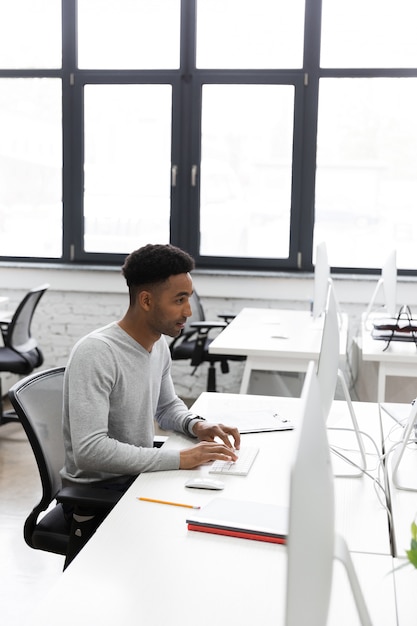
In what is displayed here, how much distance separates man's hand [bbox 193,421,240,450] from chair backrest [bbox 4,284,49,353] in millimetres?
2290

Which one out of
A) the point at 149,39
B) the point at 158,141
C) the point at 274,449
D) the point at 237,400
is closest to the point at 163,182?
the point at 158,141

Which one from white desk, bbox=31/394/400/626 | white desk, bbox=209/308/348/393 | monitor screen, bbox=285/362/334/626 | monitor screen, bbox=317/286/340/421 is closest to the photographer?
monitor screen, bbox=285/362/334/626

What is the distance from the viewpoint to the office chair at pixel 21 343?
413 cm

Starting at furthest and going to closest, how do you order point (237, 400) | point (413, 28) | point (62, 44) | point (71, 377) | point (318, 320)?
point (62, 44) < point (413, 28) < point (318, 320) < point (237, 400) < point (71, 377)

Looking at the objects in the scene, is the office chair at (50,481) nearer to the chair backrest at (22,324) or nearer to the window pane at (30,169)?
the chair backrest at (22,324)

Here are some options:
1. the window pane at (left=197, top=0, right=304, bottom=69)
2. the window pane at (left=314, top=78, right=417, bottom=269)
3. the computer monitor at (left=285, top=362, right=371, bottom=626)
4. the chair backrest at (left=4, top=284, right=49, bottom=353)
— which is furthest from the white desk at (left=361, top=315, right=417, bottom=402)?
the window pane at (left=197, top=0, right=304, bottom=69)

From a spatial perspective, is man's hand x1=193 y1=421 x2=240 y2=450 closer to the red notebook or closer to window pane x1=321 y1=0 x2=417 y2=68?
the red notebook

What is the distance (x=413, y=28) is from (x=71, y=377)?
4.04 metres

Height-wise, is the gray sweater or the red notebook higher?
the gray sweater

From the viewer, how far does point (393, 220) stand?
5.12 m

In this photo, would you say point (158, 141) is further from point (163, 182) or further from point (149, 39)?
point (149, 39)

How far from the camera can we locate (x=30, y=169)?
545 centimetres

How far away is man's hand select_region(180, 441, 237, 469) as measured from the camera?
179cm

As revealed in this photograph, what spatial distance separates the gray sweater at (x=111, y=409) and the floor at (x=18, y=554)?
535 mm
